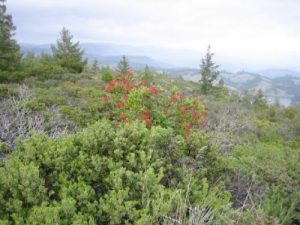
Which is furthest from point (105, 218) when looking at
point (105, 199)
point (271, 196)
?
point (271, 196)

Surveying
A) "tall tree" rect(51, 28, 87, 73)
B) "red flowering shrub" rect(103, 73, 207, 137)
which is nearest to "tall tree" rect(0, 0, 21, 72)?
"tall tree" rect(51, 28, 87, 73)

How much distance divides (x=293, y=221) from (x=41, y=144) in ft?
15.7

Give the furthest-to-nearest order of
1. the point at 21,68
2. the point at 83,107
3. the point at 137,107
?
the point at 21,68, the point at 83,107, the point at 137,107

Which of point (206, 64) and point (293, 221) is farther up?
point (206, 64)

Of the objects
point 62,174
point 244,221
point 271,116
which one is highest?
point 62,174

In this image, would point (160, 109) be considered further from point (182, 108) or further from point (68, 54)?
point (68, 54)

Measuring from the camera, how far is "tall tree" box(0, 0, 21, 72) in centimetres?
2420

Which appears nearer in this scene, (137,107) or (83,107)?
(137,107)

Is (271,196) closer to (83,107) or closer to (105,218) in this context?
(105,218)

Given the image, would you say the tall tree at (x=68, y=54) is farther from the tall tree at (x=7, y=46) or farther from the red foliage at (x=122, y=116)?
the red foliage at (x=122, y=116)

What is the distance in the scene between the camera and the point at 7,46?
25.4 meters

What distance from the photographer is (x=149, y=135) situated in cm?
445

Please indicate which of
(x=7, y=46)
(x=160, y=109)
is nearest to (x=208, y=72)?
(x=7, y=46)

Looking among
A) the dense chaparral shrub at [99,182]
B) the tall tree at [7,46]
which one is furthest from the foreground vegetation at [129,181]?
the tall tree at [7,46]
